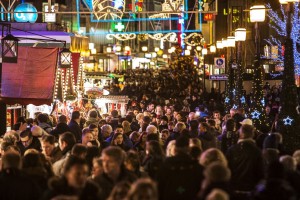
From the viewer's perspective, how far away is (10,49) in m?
19.2

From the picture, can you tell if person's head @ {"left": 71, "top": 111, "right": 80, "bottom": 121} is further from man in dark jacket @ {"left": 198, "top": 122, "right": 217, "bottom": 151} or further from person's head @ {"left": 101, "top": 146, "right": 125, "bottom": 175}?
person's head @ {"left": 101, "top": 146, "right": 125, "bottom": 175}

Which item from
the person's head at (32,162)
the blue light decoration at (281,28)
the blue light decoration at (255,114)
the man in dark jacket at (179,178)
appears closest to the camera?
the man in dark jacket at (179,178)

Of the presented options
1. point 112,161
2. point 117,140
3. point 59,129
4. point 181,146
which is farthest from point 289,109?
point 112,161

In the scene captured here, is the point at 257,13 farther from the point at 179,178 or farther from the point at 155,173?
the point at 179,178

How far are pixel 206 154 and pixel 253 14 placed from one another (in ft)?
44.1

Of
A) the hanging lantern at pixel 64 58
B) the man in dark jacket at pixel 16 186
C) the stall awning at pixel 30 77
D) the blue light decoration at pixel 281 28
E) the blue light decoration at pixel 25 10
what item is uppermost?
the blue light decoration at pixel 281 28

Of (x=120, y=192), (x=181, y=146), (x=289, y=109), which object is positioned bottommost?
(x=120, y=192)

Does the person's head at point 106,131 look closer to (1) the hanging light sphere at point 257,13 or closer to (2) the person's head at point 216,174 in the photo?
(2) the person's head at point 216,174

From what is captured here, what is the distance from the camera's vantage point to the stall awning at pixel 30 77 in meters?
20.7

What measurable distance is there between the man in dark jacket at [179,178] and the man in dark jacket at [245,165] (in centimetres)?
166

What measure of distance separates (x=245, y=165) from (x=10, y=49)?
9916mm

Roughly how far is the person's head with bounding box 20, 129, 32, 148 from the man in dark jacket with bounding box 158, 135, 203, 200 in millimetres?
5794

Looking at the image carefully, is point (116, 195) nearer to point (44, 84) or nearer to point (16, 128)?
point (16, 128)

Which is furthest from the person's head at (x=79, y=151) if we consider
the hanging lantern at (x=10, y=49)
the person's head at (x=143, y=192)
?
the hanging lantern at (x=10, y=49)
